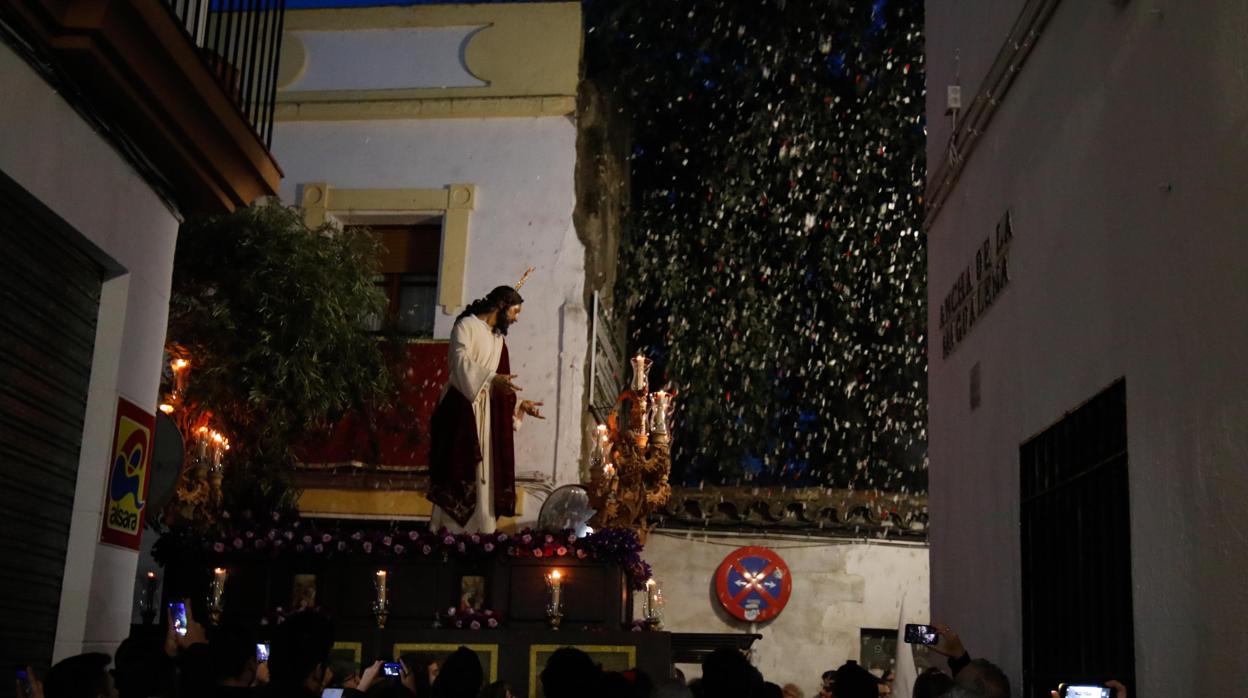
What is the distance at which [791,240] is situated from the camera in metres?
25.9

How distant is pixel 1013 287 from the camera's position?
32.1 ft

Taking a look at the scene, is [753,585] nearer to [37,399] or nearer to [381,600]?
[381,600]

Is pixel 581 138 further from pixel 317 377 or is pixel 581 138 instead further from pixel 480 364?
pixel 480 364

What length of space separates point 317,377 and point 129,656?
1116 centimetres

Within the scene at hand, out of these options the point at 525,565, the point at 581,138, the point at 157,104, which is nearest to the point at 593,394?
the point at 581,138

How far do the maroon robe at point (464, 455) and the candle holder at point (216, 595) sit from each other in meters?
2.09

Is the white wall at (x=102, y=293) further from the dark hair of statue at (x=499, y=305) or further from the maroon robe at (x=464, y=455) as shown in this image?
the dark hair of statue at (x=499, y=305)

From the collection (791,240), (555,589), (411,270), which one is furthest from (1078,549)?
(791,240)

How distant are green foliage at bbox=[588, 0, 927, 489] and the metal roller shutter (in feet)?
60.3

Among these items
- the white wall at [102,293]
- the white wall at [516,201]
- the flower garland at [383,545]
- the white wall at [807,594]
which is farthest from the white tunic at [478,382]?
the white wall at [807,594]

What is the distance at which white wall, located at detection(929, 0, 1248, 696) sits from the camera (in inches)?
233

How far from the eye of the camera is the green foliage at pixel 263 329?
15812 millimetres

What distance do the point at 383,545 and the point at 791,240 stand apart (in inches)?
587

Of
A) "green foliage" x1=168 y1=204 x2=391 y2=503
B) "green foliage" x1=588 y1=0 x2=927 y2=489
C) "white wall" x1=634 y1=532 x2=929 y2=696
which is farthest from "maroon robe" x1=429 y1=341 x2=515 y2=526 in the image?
"green foliage" x1=588 y1=0 x2=927 y2=489
